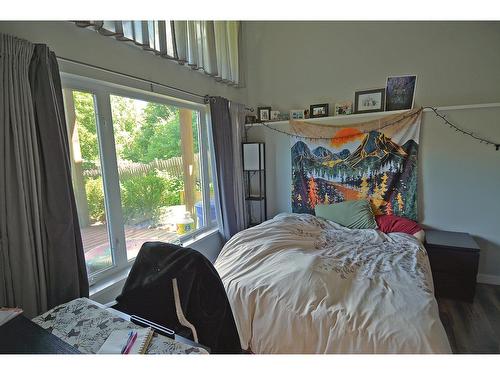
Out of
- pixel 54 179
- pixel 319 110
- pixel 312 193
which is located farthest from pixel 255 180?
pixel 54 179

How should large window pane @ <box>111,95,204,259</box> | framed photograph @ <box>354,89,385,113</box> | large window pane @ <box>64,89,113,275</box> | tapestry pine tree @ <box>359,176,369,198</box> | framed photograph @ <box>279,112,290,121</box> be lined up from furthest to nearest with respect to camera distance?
framed photograph @ <box>279,112,290,121</box> < tapestry pine tree @ <box>359,176,369,198</box> < framed photograph @ <box>354,89,385,113</box> < large window pane @ <box>111,95,204,259</box> < large window pane @ <box>64,89,113,275</box>

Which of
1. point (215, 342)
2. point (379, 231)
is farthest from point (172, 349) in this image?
point (379, 231)

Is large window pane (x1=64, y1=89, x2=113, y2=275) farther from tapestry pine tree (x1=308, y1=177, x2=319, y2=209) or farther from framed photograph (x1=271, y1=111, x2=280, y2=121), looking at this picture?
tapestry pine tree (x1=308, y1=177, x2=319, y2=209)

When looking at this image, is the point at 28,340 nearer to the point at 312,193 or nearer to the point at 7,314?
the point at 7,314

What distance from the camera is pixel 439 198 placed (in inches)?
104

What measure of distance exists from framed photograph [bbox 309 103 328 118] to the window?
1289mm

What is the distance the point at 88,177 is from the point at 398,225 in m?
2.75

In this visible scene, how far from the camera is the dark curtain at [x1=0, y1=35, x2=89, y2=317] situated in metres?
1.15

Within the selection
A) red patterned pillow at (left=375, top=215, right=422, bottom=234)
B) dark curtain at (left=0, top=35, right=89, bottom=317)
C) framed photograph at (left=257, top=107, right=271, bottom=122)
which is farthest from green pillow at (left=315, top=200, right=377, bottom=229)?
dark curtain at (left=0, top=35, right=89, bottom=317)

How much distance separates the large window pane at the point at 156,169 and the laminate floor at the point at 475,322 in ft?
7.54

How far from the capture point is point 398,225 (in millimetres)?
2549

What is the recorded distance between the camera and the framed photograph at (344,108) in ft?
9.43
